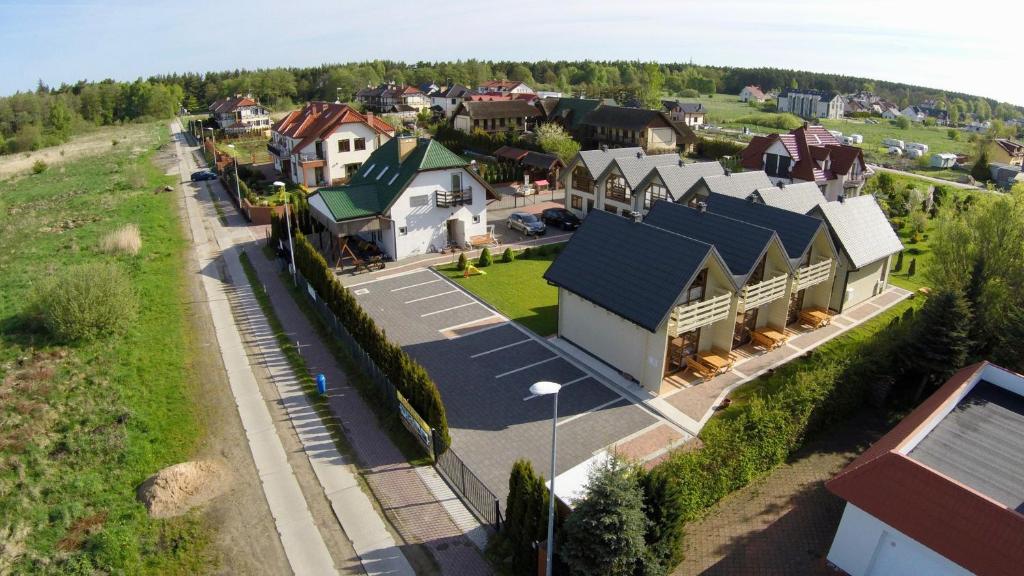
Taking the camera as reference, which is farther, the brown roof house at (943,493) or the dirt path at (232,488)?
the dirt path at (232,488)

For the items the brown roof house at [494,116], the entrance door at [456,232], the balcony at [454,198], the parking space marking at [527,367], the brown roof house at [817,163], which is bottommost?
the parking space marking at [527,367]

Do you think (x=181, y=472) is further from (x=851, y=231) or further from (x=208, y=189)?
(x=208, y=189)

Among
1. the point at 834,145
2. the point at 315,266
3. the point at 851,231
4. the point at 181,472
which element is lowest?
the point at 181,472

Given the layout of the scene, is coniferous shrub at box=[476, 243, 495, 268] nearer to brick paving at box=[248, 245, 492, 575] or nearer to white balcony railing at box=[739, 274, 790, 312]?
brick paving at box=[248, 245, 492, 575]

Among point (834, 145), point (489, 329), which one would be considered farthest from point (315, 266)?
point (834, 145)

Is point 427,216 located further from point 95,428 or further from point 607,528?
point 607,528

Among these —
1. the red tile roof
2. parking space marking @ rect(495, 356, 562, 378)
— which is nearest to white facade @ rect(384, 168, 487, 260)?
parking space marking @ rect(495, 356, 562, 378)

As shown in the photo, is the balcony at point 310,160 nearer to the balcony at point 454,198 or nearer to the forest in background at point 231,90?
the balcony at point 454,198

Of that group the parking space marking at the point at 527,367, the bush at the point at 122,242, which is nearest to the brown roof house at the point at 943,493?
the parking space marking at the point at 527,367
